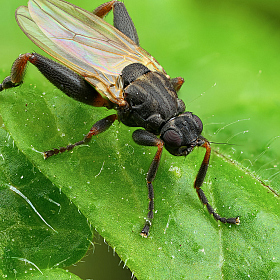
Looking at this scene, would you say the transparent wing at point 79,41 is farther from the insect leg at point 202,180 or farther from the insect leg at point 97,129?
the insect leg at point 202,180

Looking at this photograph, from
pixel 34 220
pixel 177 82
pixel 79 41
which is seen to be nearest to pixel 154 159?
pixel 177 82

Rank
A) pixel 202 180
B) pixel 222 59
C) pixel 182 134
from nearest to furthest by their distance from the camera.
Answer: pixel 202 180
pixel 182 134
pixel 222 59

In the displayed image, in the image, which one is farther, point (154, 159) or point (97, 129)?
point (97, 129)

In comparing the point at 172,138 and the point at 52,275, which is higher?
the point at 172,138

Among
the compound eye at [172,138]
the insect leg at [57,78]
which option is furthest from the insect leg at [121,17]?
the compound eye at [172,138]

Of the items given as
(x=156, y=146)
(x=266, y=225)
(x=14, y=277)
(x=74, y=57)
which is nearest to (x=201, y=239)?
(x=266, y=225)

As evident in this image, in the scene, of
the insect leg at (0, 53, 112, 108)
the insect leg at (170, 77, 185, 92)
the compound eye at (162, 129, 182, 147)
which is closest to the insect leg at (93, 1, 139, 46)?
the insect leg at (170, 77, 185, 92)

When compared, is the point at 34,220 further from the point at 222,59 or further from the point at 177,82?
the point at 222,59

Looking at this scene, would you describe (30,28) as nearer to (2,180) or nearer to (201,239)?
(2,180)
